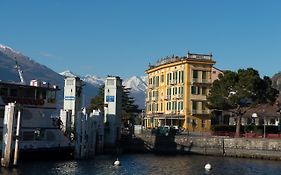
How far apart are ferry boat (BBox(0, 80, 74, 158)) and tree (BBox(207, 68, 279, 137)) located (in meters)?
30.3

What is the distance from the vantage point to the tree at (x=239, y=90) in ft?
259

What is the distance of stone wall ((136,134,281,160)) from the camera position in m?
65.4

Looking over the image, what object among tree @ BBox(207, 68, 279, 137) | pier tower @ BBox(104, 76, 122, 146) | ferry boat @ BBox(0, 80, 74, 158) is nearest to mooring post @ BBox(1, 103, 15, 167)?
ferry boat @ BBox(0, 80, 74, 158)

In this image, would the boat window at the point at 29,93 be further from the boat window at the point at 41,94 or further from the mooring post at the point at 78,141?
the mooring post at the point at 78,141

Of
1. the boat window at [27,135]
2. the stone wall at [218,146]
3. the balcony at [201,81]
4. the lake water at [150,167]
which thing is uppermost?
the balcony at [201,81]

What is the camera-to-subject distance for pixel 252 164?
58.6m

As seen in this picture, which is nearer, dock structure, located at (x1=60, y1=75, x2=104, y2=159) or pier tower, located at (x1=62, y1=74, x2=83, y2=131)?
dock structure, located at (x1=60, y1=75, x2=104, y2=159)

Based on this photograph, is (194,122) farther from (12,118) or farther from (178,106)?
(12,118)

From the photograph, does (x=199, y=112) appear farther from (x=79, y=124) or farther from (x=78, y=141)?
(x=78, y=141)

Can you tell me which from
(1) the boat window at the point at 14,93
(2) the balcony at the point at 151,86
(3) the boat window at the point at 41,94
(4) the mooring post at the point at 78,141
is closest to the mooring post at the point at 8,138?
(1) the boat window at the point at 14,93

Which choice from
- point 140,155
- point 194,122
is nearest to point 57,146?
point 140,155

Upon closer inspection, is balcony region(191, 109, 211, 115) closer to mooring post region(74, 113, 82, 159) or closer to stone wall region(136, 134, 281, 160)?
stone wall region(136, 134, 281, 160)

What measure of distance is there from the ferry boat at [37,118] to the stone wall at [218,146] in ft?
57.8

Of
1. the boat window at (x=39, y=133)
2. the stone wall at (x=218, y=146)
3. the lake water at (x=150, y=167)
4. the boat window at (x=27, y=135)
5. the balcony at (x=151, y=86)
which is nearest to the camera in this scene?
the lake water at (x=150, y=167)
